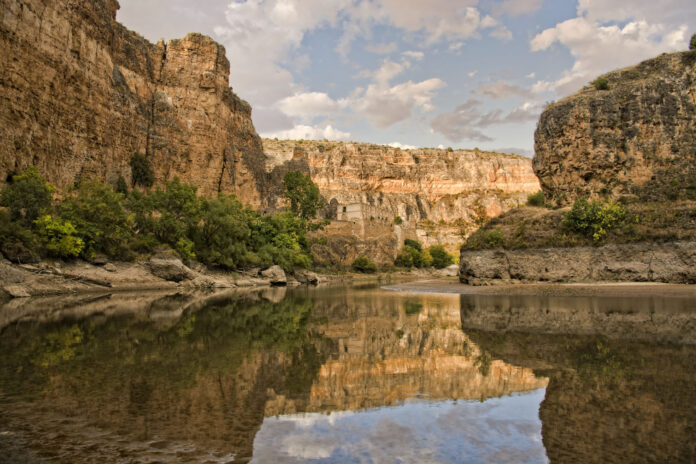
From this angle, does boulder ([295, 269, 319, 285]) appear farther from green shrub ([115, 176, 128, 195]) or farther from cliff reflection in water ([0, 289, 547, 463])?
cliff reflection in water ([0, 289, 547, 463])

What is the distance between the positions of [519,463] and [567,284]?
23301mm

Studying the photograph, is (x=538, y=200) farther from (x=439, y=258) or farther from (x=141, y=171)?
(x=439, y=258)

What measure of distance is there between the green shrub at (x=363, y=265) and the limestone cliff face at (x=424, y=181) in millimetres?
39291

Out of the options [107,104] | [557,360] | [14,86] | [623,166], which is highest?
[107,104]

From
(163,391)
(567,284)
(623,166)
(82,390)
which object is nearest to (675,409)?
(163,391)

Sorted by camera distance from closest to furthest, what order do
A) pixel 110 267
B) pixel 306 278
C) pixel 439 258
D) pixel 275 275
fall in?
1. pixel 110 267
2. pixel 275 275
3. pixel 306 278
4. pixel 439 258

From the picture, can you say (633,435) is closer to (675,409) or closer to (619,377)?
(675,409)

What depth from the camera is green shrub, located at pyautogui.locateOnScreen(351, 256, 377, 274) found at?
64188mm

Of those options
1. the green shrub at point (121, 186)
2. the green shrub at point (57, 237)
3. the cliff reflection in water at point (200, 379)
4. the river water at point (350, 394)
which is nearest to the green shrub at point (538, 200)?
the river water at point (350, 394)

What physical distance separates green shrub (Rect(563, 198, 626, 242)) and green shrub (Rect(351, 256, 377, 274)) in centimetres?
3924

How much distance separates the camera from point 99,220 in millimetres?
28078

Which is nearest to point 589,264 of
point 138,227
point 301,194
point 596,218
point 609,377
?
point 596,218

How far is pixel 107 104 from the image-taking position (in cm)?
4166

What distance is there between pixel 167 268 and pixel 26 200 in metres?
8.60
